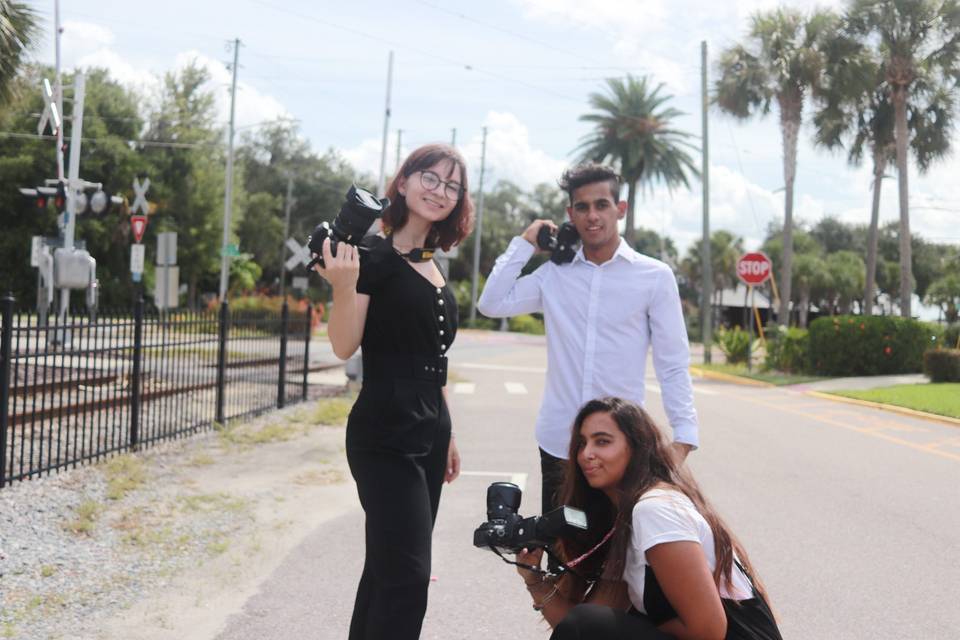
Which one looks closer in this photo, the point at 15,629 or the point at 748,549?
the point at 15,629

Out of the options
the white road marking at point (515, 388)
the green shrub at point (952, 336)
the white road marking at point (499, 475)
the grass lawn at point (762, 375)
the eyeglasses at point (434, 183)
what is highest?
the eyeglasses at point (434, 183)

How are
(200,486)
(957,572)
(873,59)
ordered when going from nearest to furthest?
1. (957,572)
2. (200,486)
3. (873,59)

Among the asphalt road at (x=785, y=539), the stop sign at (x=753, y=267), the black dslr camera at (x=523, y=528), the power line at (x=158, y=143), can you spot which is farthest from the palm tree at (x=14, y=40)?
the power line at (x=158, y=143)

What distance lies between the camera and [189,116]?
48.8 metres

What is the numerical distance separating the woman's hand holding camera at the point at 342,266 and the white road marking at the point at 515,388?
15.2 m

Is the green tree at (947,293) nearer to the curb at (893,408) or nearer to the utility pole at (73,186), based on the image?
the curb at (893,408)

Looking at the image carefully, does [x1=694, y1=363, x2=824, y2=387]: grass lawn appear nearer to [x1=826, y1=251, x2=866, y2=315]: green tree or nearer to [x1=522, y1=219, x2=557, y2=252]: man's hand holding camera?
[x1=522, y1=219, x2=557, y2=252]: man's hand holding camera

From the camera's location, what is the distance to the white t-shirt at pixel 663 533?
8.95ft

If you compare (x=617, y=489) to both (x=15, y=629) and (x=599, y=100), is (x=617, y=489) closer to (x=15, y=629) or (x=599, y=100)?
(x=15, y=629)

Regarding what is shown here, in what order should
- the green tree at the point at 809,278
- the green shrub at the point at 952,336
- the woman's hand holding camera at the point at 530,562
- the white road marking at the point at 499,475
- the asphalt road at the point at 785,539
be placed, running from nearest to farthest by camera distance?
the woman's hand holding camera at the point at 530,562, the asphalt road at the point at 785,539, the white road marking at the point at 499,475, the green shrub at the point at 952,336, the green tree at the point at 809,278

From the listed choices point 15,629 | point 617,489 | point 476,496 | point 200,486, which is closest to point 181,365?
point 200,486

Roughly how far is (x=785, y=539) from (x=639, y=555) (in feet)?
12.9

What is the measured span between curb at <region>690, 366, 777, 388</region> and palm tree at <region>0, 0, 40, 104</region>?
51.3 ft

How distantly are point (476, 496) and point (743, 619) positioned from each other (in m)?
5.22
